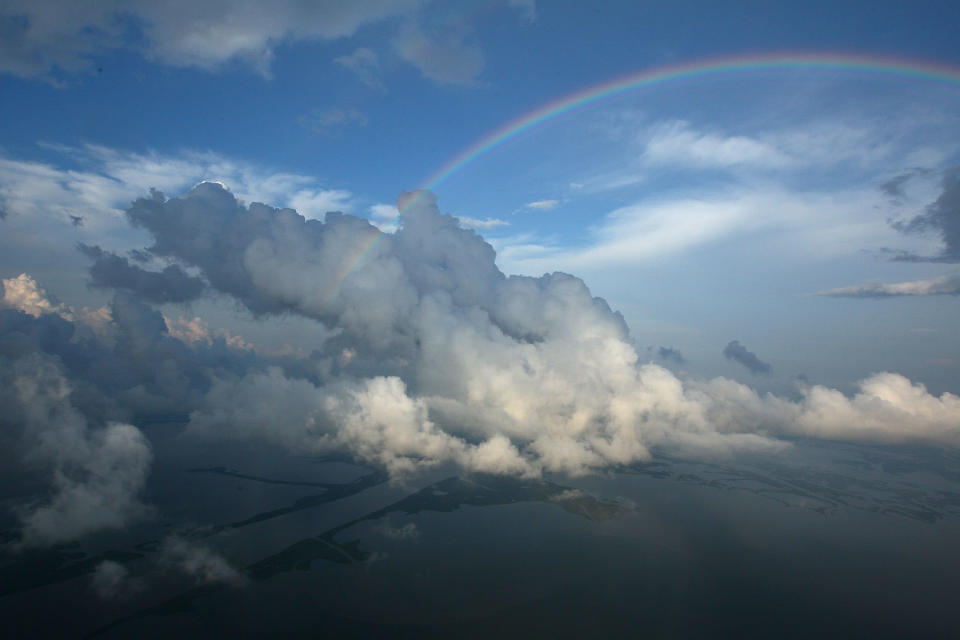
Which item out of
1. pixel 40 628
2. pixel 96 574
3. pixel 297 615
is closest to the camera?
pixel 40 628

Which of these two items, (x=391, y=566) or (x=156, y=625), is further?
(x=391, y=566)

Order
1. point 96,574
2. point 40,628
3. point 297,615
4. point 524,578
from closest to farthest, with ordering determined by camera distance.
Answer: point 40,628 → point 297,615 → point 96,574 → point 524,578

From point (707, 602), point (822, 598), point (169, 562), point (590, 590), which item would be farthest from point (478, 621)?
point (822, 598)

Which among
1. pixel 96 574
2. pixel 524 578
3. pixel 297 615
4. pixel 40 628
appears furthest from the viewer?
pixel 524 578

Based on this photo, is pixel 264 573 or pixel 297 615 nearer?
pixel 297 615

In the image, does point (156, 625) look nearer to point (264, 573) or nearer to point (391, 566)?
point (264, 573)

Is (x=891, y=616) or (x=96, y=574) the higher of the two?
(x=96, y=574)

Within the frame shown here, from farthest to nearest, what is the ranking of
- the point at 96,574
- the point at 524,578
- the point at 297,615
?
the point at 524,578, the point at 96,574, the point at 297,615

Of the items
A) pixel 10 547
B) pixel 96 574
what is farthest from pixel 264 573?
pixel 10 547

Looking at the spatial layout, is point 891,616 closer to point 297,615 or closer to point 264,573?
point 297,615
